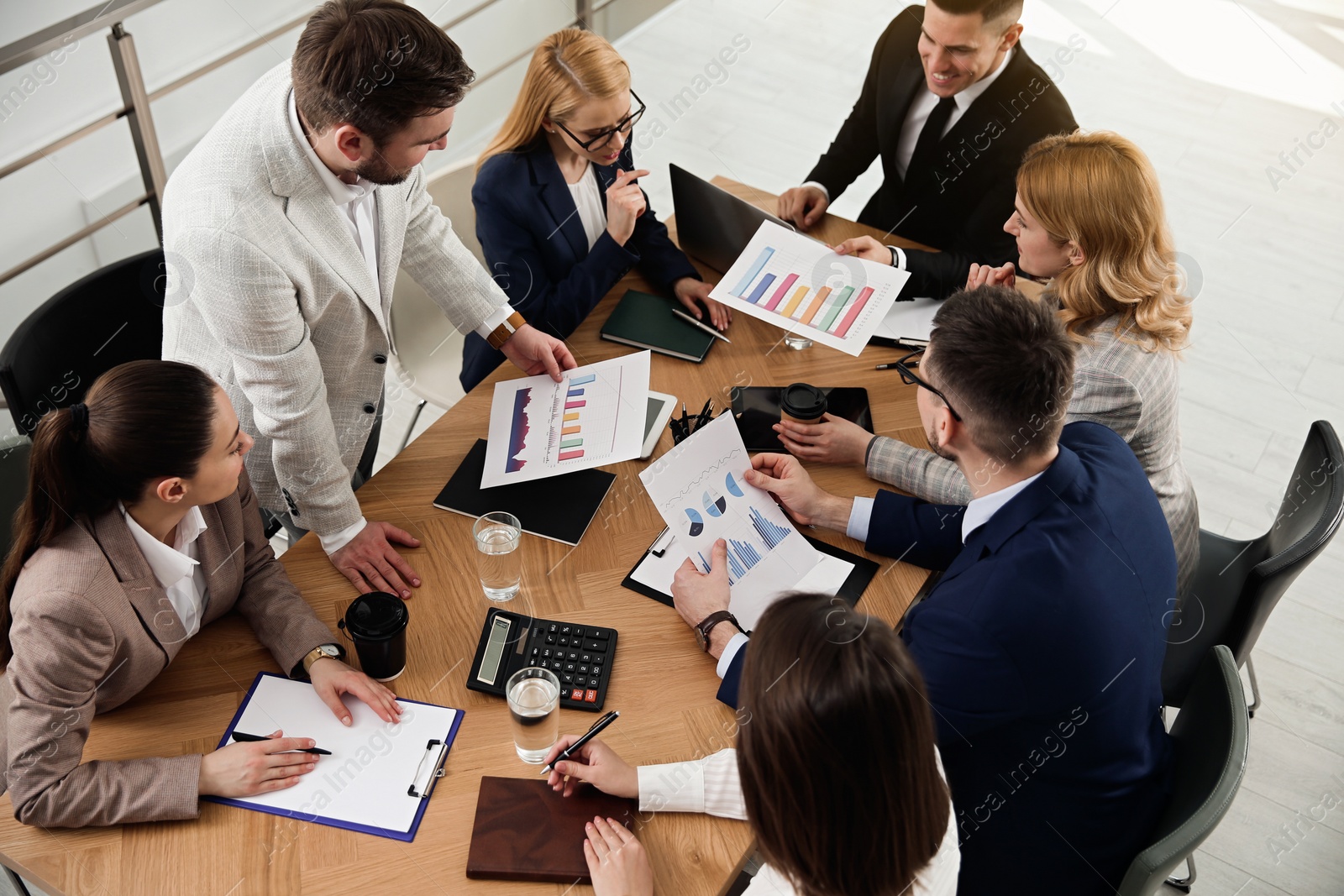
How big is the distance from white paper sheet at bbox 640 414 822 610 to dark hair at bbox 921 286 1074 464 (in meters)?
0.41

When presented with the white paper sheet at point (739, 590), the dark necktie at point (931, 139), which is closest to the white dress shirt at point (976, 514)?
the white paper sheet at point (739, 590)

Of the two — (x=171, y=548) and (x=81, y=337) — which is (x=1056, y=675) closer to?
(x=171, y=548)

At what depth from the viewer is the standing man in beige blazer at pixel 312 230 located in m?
1.62

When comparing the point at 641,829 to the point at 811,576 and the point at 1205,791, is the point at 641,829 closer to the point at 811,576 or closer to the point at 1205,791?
the point at 811,576

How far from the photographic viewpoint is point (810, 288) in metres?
2.33

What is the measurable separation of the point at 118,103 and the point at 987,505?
4465 mm

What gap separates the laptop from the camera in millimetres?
2420

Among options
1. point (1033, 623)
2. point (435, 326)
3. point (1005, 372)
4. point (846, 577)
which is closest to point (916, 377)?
point (1005, 372)

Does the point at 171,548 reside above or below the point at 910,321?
above

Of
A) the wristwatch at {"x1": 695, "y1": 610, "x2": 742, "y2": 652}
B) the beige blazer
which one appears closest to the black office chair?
the wristwatch at {"x1": 695, "y1": 610, "x2": 742, "y2": 652}

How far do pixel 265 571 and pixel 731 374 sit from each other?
3.48 feet

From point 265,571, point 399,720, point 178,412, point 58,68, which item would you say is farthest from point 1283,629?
point 58,68

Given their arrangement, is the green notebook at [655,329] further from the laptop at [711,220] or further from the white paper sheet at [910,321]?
the white paper sheet at [910,321]

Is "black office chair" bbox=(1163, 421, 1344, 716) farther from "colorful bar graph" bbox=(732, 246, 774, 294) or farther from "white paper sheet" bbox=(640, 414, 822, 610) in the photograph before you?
"colorful bar graph" bbox=(732, 246, 774, 294)
